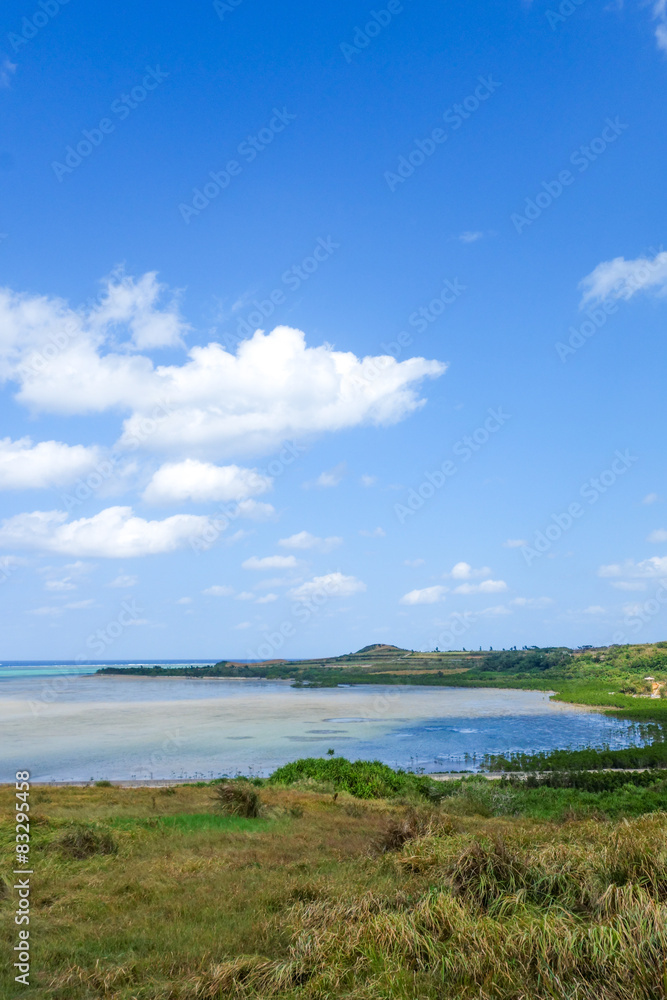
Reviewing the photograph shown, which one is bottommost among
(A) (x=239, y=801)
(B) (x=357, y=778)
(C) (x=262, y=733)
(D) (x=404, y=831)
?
(C) (x=262, y=733)

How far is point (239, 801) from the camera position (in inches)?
793

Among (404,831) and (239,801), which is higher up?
(404,831)

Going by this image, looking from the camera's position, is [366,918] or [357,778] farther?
[357,778]

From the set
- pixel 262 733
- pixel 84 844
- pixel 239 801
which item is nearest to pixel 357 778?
pixel 239 801

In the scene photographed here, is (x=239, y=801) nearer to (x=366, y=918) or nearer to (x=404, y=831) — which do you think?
(x=404, y=831)

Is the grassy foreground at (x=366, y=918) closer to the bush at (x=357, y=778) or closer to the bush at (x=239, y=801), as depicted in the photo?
the bush at (x=239, y=801)

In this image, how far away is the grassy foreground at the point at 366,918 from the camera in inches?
227

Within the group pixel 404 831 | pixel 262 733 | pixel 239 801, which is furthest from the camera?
pixel 262 733

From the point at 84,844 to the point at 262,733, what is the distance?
4783cm

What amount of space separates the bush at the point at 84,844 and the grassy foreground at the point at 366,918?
0.05 meters

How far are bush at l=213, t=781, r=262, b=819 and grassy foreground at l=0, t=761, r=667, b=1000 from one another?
6.34 metres

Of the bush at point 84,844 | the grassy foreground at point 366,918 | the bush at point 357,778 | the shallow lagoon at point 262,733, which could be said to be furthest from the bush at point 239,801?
the shallow lagoon at point 262,733

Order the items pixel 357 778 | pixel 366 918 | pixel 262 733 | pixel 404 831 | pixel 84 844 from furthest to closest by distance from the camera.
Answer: pixel 262 733 → pixel 357 778 → pixel 84 844 → pixel 404 831 → pixel 366 918

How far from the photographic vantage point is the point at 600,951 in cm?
572
